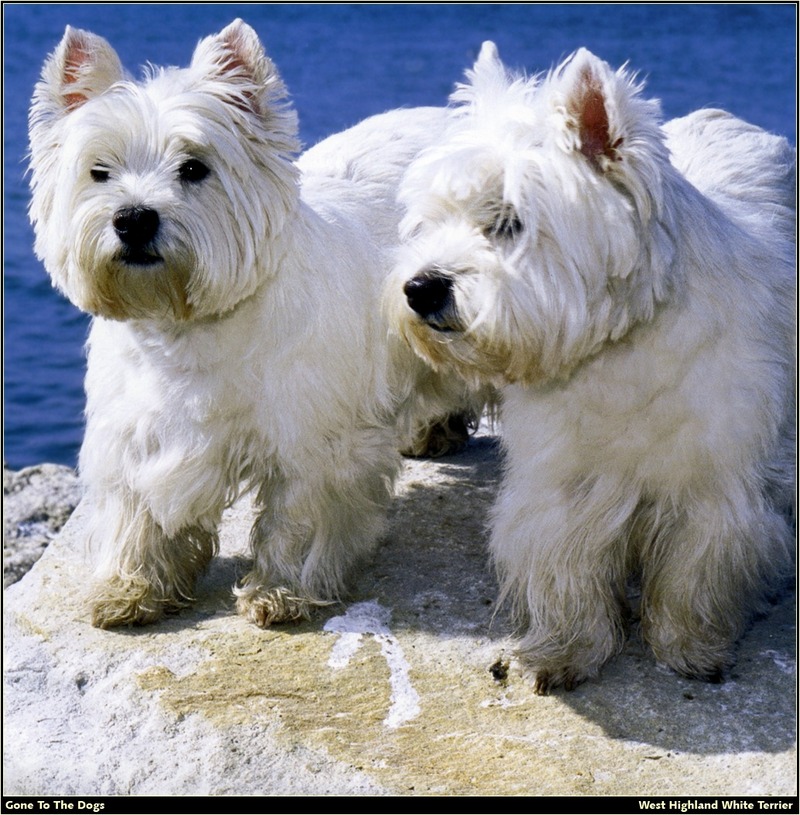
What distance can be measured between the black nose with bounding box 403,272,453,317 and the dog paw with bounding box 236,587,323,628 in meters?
1.35

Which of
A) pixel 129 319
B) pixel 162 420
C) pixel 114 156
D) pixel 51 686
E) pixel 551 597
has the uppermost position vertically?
pixel 114 156

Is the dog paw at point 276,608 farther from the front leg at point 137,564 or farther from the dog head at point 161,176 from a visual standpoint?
the dog head at point 161,176

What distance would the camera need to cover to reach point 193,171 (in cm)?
422

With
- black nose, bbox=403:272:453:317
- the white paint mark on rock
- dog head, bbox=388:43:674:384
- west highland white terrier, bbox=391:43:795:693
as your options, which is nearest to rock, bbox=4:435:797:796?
the white paint mark on rock

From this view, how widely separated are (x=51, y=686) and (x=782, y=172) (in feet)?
10.1

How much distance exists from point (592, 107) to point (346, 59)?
18.3 meters

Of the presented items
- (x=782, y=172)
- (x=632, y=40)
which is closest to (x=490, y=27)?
(x=632, y=40)

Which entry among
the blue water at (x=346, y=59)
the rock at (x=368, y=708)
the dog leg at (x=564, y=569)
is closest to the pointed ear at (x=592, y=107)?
the dog leg at (x=564, y=569)

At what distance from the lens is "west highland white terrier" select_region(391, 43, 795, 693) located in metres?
3.69

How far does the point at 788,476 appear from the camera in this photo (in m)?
4.28

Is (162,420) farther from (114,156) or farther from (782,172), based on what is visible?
(782,172)

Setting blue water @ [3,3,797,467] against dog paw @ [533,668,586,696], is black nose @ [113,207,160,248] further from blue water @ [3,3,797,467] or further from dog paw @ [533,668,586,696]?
blue water @ [3,3,797,467]

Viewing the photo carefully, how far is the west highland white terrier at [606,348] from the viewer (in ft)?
12.1

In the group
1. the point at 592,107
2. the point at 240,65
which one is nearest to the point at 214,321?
the point at 240,65
